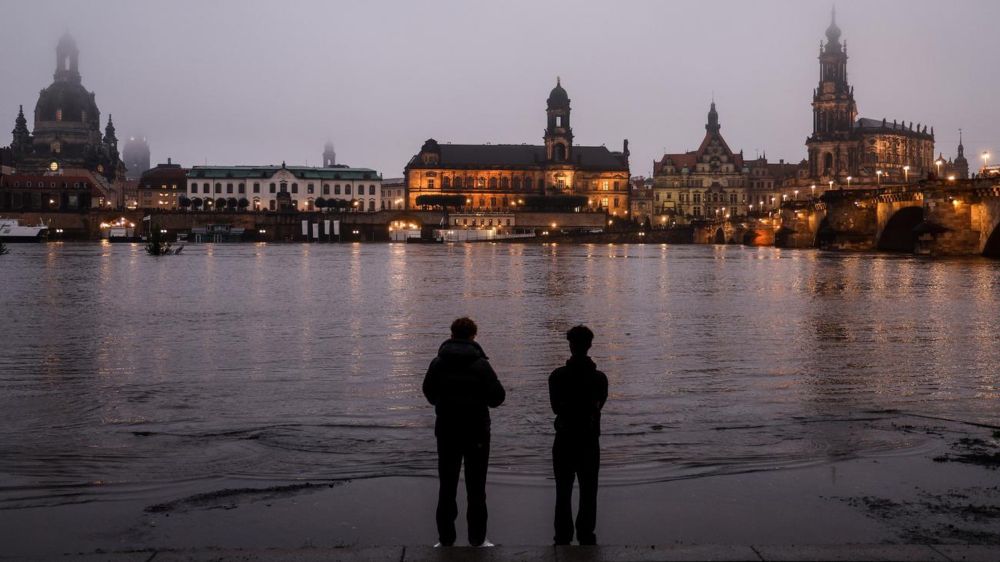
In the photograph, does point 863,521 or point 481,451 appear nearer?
point 481,451

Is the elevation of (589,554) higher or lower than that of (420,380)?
higher

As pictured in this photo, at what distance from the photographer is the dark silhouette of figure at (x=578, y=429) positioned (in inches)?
380

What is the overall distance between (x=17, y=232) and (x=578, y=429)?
185m

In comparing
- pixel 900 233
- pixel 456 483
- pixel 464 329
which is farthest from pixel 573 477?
pixel 900 233

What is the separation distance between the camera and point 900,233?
372 ft

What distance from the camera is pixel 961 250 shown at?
8775 centimetres

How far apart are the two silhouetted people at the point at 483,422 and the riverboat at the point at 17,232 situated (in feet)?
598

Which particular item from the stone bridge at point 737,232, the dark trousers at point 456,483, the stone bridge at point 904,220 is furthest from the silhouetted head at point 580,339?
the stone bridge at point 737,232

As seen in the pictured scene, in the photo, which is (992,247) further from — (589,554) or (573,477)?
(589,554)

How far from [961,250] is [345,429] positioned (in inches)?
3235

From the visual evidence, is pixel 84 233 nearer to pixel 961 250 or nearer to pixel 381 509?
pixel 961 250

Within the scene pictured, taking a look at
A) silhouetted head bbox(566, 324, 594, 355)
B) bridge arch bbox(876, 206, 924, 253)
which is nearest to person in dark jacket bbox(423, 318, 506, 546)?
silhouetted head bbox(566, 324, 594, 355)

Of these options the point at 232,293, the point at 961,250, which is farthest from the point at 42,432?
the point at 961,250

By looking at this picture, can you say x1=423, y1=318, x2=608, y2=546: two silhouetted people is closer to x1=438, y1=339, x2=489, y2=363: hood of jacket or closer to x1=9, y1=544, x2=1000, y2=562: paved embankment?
x1=438, y1=339, x2=489, y2=363: hood of jacket
